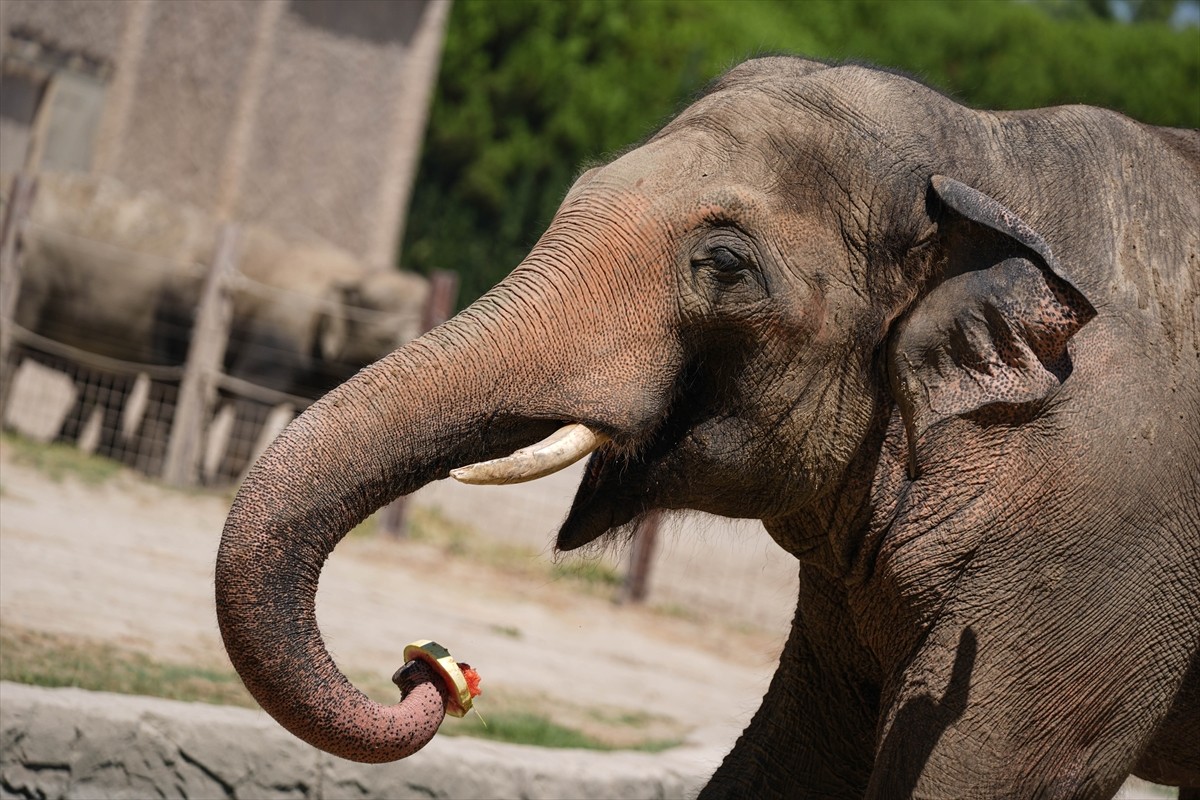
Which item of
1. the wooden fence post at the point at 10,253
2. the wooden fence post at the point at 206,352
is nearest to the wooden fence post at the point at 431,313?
the wooden fence post at the point at 206,352

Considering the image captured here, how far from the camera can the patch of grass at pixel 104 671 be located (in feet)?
16.0

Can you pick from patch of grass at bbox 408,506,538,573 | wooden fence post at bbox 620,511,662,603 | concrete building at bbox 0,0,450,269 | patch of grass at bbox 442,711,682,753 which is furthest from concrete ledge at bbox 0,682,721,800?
concrete building at bbox 0,0,450,269

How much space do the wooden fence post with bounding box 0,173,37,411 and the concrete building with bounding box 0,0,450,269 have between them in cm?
442

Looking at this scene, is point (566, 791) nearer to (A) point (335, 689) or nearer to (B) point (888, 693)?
(B) point (888, 693)

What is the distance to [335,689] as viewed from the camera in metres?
2.65

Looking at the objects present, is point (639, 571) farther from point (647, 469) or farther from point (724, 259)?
point (724, 259)

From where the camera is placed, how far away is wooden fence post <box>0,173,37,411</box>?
11.6 metres

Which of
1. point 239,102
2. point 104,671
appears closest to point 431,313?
point 104,671

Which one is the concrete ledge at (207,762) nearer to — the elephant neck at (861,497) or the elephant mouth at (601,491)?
the elephant neck at (861,497)

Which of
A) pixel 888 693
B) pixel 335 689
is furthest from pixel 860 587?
pixel 335 689

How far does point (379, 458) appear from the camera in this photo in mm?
2717

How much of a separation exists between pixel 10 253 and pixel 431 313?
303 cm

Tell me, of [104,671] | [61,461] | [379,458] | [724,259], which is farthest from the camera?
[61,461]

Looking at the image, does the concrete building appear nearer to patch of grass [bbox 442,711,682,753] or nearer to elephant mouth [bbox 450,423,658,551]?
patch of grass [bbox 442,711,682,753]
